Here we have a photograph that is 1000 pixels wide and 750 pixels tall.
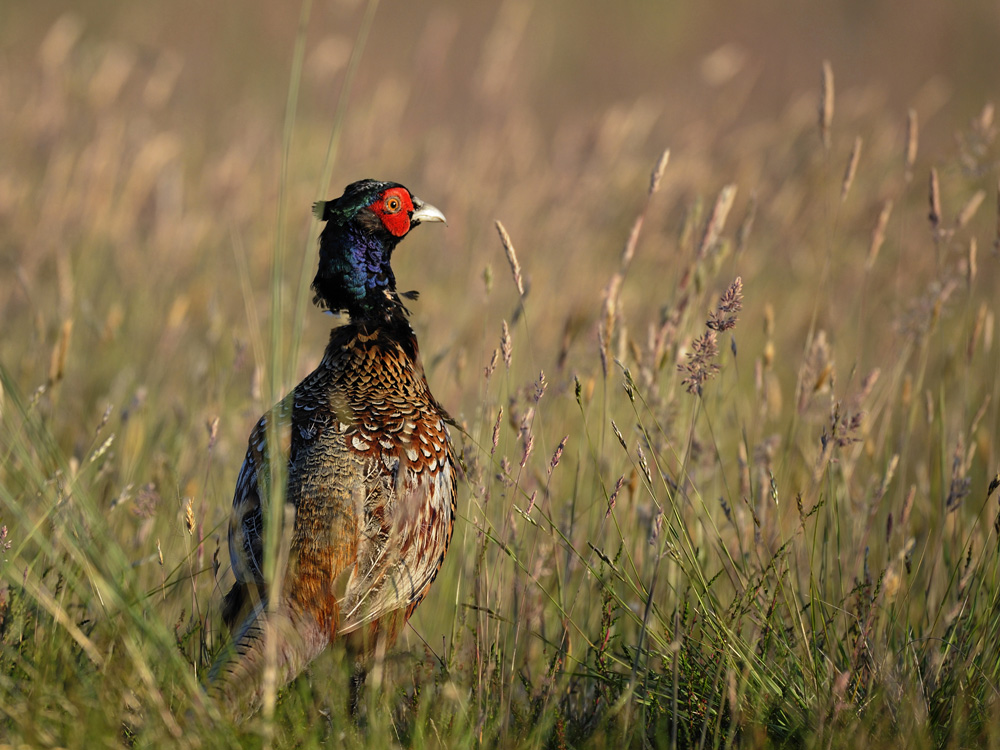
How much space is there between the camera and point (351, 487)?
239 cm

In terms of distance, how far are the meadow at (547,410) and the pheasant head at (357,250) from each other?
299 millimetres

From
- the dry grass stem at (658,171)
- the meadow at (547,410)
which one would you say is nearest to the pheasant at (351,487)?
the meadow at (547,410)

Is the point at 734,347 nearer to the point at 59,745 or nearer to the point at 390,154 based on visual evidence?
the point at 59,745

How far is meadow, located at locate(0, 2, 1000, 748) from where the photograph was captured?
192 cm

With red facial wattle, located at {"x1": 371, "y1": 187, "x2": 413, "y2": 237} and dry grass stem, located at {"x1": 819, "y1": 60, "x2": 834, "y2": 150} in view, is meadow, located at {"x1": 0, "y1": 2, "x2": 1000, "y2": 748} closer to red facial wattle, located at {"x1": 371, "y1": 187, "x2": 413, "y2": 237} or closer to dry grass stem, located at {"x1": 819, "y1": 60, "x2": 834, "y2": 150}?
dry grass stem, located at {"x1": 819, "y1": 60, "x2": 834, "y2": 150}

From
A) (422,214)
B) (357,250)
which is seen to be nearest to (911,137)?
(422,214)

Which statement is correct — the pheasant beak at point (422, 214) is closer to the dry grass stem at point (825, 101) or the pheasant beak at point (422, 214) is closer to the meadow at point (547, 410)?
the meadow at point (547, 410)

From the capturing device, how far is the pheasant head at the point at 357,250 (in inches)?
117

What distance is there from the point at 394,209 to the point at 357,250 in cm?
21

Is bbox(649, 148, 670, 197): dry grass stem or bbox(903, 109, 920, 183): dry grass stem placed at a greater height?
bbox(903, 109, 920, 183): dry grass stem

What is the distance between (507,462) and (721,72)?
2859 mm

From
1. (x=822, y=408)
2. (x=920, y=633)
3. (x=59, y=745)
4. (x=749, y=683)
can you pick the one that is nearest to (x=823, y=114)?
(x=822, y=408)

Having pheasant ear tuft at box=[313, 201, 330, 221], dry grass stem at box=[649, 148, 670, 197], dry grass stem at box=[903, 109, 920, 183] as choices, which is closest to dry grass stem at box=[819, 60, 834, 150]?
dry grass stem at box=[903, 109, 920, 183]

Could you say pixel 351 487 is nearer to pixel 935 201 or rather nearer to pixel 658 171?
pixel 658 171
